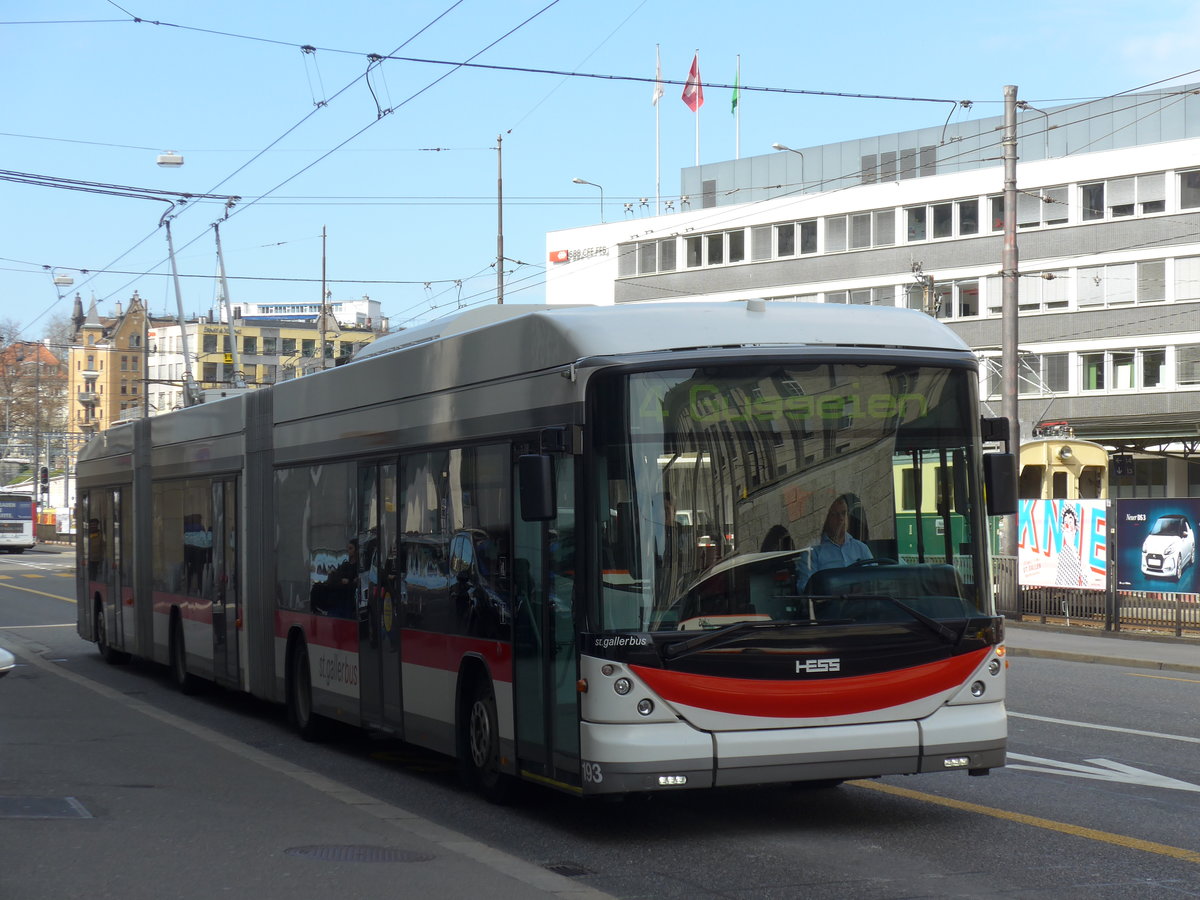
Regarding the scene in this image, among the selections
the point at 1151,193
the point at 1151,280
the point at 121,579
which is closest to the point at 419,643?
the point at 121,579

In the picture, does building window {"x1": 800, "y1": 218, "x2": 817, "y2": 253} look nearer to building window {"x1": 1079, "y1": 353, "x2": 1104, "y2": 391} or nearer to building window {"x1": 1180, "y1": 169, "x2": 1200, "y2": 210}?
building window {"x1": 1079, "y1": 353, "x2": 1104, "y2": 391}

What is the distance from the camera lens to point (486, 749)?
967 cm

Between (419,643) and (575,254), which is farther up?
(575,254)

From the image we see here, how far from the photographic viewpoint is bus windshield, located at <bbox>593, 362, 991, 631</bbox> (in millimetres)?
8172

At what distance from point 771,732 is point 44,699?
1047 cm

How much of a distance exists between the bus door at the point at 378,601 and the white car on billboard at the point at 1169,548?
14.9 m

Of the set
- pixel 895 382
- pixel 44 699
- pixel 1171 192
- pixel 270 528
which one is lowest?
pixel 44 699

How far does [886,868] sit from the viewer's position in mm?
7574

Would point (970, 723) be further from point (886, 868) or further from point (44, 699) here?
point (44, 699)

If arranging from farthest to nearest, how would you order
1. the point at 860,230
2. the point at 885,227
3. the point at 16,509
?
1. the point at 16,509
2. the point at 860,230
3. the point at 885,227

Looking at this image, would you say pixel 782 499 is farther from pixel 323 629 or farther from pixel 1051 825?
pixel 323 629

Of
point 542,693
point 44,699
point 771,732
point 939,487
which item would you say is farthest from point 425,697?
point 44,699

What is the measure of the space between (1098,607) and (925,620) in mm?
17358

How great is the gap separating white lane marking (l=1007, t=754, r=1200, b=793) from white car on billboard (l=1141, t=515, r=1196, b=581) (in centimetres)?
1297
